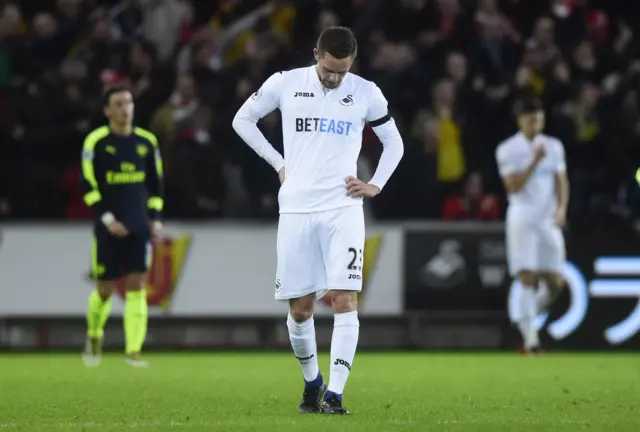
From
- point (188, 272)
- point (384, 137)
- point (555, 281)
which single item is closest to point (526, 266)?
point (555, 281)

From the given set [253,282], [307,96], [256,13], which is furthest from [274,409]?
[256,13]

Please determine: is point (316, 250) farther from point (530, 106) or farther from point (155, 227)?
point (530, 106)

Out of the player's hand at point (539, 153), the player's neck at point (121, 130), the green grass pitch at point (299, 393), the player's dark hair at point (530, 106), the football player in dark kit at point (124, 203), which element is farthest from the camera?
the player's dark hair at point (530, 106)

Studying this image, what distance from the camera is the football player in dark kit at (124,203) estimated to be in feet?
39.9

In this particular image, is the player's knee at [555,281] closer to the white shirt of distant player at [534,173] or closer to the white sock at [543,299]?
the white sock at [543,299]

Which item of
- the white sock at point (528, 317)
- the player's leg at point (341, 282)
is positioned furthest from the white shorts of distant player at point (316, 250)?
the white sock at point (528, 317)

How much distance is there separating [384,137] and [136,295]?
4789 millimetres

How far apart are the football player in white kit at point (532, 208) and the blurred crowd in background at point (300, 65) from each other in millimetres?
657

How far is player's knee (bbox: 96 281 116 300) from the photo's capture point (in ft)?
40.5

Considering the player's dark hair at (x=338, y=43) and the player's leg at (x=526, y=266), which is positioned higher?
the player's dark hair at (x=338, y=43)

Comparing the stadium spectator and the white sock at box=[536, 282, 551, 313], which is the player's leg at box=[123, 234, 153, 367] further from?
the white sock at box=[536, 282, 551, 313]

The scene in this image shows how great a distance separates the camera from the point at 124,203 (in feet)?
40.2

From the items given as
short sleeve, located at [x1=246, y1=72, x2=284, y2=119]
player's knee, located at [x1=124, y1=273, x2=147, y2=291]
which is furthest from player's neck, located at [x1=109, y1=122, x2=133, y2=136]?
short sleeve, located at [x1=246, y1=72, x2=284, y2=119]

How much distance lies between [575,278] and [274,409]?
790 centimetres
